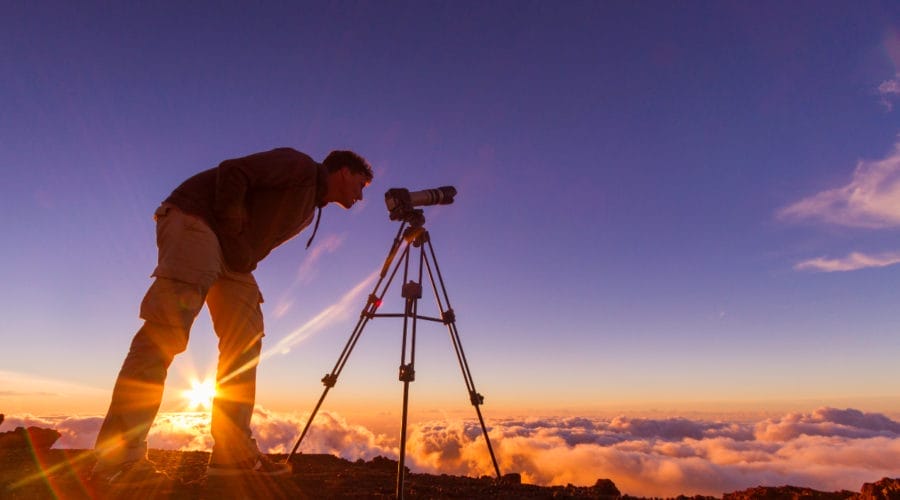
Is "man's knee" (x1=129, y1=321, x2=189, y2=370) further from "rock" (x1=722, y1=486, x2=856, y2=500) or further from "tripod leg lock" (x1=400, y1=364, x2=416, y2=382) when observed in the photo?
"rock" (x1=722, y1=486, x2=856, y2=500)

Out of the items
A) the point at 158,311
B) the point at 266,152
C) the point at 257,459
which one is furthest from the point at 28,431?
the point at 266,152

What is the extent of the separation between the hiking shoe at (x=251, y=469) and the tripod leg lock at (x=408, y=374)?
4.34 feet

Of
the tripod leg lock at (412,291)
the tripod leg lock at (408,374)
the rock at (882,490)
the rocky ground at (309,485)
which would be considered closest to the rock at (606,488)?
the rocky ground at (309,485)

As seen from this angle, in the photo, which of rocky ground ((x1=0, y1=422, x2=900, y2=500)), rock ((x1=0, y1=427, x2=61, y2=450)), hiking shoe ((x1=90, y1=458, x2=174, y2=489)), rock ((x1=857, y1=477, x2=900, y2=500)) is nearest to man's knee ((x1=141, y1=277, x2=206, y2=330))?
hiking shoe ((x1=90, y1=458, x2=174, y2=489))

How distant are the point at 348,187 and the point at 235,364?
1940 millimetres

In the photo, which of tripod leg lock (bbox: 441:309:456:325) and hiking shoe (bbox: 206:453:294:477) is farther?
tripod leg lock (bbox: 441:309:456:325)

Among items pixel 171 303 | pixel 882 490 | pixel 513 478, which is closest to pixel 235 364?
pixel 171 303

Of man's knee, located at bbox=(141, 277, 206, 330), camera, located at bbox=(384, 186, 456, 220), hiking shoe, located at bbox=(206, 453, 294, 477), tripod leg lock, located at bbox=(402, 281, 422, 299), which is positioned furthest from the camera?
camera, located at bbox=(384, 186, 456, 220)

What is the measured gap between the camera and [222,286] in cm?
432

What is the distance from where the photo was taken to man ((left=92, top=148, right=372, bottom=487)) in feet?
11.5

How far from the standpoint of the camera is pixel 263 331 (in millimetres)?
4543

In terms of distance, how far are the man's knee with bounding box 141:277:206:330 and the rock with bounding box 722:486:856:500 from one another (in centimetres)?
562

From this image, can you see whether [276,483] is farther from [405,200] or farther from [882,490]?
[882,490]

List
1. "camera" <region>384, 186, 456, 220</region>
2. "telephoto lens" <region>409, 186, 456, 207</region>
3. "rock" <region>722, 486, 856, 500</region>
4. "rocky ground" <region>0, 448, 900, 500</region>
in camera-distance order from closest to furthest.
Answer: "rocky ground" <region>0, 448, 900, 500</region> < "rock" <region>722, 486, 856, 500</region> < "camera" <region>384, 186, 456, 220</region> < "telephoto lens" <region>409, 186, 456, 207</region>
